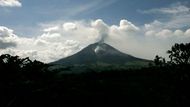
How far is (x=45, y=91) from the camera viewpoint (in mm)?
12219

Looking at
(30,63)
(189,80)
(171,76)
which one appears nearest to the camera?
(30,63)

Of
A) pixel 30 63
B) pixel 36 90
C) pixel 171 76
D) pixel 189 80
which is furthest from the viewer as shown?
pixel 171 76

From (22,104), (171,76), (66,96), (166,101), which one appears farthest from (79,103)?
(171,76)

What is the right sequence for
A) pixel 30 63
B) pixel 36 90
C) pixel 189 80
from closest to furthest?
pixel 36 90 → pixel 30 63 → pixel 189 80

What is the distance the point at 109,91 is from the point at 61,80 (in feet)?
6.80

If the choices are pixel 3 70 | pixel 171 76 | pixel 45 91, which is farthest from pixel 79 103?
pixel 171 76

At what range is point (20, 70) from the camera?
12508 millimetres

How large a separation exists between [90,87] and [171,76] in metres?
18.2

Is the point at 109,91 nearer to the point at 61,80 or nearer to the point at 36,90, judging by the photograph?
the point at 61,80

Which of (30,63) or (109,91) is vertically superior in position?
(30,63)

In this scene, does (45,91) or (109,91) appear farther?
(109,91)

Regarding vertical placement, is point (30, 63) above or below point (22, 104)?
above

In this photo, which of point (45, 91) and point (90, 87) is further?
point (90, 87)

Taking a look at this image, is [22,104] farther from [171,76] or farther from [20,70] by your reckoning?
[171,76]
